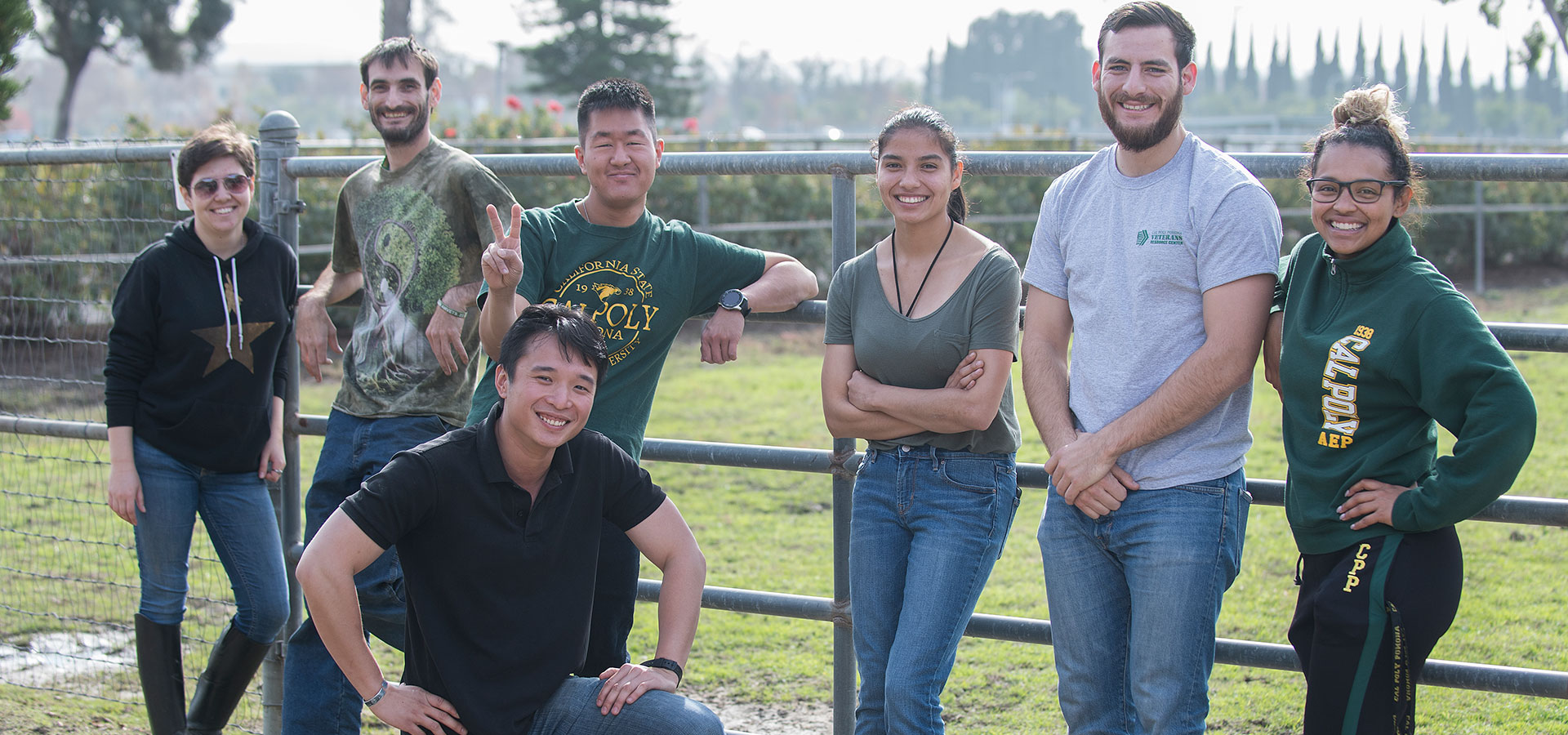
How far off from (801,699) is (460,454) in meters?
2.28

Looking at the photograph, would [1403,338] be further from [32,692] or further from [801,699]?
[32,692]

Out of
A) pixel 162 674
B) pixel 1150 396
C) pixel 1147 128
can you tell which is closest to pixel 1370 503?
pixel 1150 396

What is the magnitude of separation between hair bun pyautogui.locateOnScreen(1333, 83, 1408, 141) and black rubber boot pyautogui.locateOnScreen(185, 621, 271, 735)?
339 cm

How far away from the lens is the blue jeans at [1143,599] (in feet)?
8.40

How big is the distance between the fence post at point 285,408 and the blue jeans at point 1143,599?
258cm

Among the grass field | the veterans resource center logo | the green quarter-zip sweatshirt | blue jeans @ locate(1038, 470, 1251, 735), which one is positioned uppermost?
the veterans resource center logo

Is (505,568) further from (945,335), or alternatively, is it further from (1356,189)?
(1356,189)

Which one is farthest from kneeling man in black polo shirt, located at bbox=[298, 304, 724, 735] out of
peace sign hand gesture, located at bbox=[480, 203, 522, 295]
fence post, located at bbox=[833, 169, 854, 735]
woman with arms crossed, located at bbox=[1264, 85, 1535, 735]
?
woman with arms crossed, located at bbox=[1264, 85, 1535, 735]

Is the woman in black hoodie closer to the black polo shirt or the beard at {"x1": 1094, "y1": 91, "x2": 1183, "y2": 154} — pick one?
the black polo shirt

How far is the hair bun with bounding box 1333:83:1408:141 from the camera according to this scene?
2441mm

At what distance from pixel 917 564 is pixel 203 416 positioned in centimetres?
230

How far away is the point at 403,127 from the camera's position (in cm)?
367

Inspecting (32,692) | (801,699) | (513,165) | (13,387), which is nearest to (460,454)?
(513,165)

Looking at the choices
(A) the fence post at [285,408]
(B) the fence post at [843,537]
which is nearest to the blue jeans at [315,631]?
(A) the fence post at [285,408]
